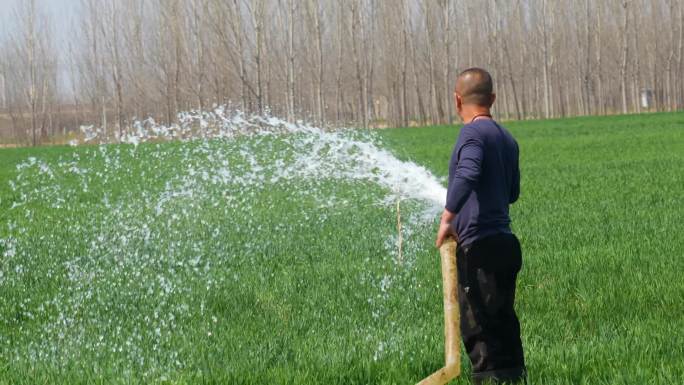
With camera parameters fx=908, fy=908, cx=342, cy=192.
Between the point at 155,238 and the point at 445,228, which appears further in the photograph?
the point at 155,238

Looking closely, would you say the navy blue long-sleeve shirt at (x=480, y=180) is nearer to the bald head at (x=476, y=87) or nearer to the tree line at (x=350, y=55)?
the bald head at (x=476, y=87)

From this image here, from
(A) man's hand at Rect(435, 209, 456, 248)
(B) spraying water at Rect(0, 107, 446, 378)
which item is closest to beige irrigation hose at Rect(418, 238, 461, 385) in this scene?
(A) man's hand at Rect(435, 209, 456, 248)

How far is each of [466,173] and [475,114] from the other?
1.03ft

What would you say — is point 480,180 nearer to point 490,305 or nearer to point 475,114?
point 475,114

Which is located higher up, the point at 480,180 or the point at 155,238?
the point at 480,180

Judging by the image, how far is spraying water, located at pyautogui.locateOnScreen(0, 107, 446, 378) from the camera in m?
5.64

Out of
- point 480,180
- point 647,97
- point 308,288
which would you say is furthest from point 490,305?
point 647,97

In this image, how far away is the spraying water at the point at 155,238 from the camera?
564 cm

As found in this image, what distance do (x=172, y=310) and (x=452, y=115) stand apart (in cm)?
6375

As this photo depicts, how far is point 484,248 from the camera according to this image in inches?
152

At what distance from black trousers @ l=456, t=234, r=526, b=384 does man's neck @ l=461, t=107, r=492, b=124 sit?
1.67ft

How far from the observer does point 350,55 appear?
2581 inches

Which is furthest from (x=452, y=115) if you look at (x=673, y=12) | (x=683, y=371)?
(x=683, y=371)

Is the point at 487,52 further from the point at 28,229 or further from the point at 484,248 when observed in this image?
the point at 484,248
